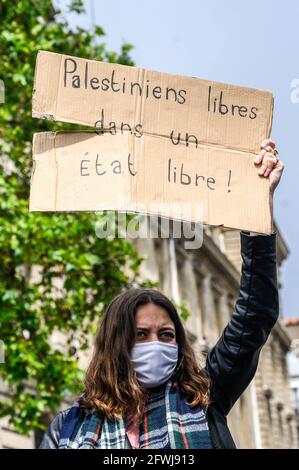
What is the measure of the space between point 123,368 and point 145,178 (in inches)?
25.0

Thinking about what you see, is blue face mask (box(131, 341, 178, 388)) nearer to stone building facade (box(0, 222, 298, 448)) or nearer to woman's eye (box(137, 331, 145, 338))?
woman's eye (box(137, 331, 145, 338))

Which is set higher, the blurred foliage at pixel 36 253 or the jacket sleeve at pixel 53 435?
the blurred foliage at pixel 36 253

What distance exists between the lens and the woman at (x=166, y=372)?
10.7 feet

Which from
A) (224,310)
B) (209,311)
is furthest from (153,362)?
(224,310)

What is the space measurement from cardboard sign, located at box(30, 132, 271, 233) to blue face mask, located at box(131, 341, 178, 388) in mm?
434

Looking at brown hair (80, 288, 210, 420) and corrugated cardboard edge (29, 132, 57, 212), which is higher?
corrugated cardboard edge (29, 132, 57, 212)

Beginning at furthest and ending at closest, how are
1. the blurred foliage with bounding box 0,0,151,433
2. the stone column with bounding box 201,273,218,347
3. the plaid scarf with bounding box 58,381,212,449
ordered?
the stone column with bounding box 201,273,218,347 → the blurred foliage with bounding box 0,0,151,433 → the plaid scarf with bounding box 58,381,212,449

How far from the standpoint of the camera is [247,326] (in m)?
3.41

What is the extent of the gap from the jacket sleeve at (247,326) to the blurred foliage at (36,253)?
8.11 m

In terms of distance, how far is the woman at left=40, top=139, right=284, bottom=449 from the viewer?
3262 mm

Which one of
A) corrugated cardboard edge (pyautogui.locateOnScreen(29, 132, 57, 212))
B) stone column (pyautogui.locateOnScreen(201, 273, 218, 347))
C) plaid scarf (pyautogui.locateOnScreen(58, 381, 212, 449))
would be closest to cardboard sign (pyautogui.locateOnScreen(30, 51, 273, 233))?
corrugated cardboard edge (pyautogui.locateOnScreen(29, 132, 57, 212))

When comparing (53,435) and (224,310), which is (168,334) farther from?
(224,310)

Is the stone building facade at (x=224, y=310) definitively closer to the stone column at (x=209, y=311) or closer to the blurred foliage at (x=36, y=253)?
the stone column at (x=209, y=311)

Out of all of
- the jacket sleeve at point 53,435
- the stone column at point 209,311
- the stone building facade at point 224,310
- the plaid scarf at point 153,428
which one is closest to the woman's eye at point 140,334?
the plaid scarf at point 153,428
